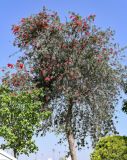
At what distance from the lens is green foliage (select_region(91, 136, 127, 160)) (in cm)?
2092

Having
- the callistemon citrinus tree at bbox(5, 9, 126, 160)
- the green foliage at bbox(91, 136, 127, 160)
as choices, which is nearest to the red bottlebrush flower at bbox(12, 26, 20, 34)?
the callistemon citrinus tree at bbox(5, 9, 126, 160)

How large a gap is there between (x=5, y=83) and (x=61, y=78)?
3.11 m

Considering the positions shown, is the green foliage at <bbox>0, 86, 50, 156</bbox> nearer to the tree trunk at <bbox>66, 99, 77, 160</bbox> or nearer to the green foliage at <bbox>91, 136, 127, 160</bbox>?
the tree trunk at <bbox>66, 99, 77, 160</bbox>

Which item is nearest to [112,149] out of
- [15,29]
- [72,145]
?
[72,145]

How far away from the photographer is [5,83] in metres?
25.5

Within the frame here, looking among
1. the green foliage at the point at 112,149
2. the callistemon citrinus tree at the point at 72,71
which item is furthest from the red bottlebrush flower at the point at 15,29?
the green foliage at the point at 112,149

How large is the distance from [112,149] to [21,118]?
5.68 metres

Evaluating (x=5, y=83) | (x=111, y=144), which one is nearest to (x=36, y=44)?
(x=5, y=83)

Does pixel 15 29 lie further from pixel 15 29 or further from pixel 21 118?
pixel 21 118

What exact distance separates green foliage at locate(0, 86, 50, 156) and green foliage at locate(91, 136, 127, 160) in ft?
13.7

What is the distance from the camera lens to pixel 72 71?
24156 millimetres

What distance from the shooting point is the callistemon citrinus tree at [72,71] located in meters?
24.4

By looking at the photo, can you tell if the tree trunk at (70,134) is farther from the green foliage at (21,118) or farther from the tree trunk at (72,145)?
the green foliage at (21,118)

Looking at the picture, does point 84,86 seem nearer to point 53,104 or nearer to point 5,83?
point 53,104
